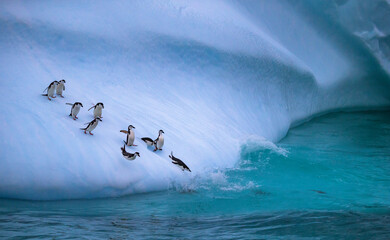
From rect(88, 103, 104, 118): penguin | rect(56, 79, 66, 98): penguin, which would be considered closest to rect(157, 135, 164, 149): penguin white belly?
rect(88, 103, 104, 118): penguin

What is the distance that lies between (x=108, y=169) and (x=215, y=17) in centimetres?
386

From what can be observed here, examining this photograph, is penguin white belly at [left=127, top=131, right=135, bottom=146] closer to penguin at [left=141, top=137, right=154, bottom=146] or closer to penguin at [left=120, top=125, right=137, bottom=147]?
penguin at [left=120, top=125, right=137, bottom=147]

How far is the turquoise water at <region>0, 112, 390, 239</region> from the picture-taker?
10.1ft

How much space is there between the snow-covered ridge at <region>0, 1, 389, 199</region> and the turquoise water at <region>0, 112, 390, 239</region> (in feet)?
0.87

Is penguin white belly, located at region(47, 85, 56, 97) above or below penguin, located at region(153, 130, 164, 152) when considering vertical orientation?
above

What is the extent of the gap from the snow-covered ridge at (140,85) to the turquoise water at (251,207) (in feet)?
0.87

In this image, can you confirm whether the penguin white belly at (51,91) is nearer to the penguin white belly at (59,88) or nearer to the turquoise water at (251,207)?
the penguin white belly at (59,88)

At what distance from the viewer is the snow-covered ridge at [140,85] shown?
3.92m

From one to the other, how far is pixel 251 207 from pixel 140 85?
2.46 meters

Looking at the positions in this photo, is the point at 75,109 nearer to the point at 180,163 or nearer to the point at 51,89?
the point at 51,89

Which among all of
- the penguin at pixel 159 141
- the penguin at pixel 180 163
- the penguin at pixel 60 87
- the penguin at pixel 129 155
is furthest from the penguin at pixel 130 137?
the penguin at pixel 60 87

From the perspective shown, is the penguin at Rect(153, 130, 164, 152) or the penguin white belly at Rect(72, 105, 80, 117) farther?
the penguin at Rect(153, 130, 164, 152)

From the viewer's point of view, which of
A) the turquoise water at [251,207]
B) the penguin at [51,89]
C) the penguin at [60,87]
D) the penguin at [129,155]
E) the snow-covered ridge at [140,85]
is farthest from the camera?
the penguin at [60,87]

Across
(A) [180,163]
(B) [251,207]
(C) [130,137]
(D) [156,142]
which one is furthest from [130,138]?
(B) [251,207]
